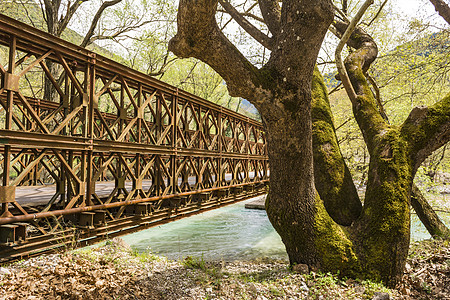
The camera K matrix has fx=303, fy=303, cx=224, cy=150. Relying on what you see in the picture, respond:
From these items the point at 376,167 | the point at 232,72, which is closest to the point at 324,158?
the point at 376,167

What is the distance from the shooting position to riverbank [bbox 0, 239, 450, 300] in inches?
193

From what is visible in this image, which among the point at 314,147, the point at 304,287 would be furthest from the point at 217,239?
the point at 304,287

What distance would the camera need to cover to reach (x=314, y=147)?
7.48 m

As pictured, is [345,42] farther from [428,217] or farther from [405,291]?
[428,217]

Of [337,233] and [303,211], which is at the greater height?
[303,211]

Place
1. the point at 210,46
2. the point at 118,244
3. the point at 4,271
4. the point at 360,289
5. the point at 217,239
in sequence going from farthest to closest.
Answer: the point at 217,239 → the point at 118,244 → the point at 360,289 → the point at 210,46 → the point at 4,271

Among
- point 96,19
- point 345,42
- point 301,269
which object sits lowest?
point 301,269

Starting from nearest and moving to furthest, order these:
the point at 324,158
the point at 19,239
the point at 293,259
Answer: the point at 19,239 → the point at 293,259 → the point at 324,158

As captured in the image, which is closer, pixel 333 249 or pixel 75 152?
pixel 333 249

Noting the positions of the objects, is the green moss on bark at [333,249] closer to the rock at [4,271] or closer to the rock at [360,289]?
the rock at [360,289]

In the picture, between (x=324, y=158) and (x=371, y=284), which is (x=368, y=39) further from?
(x=371, y=284)

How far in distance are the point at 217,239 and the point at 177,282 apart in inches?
301

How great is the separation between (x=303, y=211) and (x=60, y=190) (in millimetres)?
4849

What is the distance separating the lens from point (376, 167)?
666 centimetres
